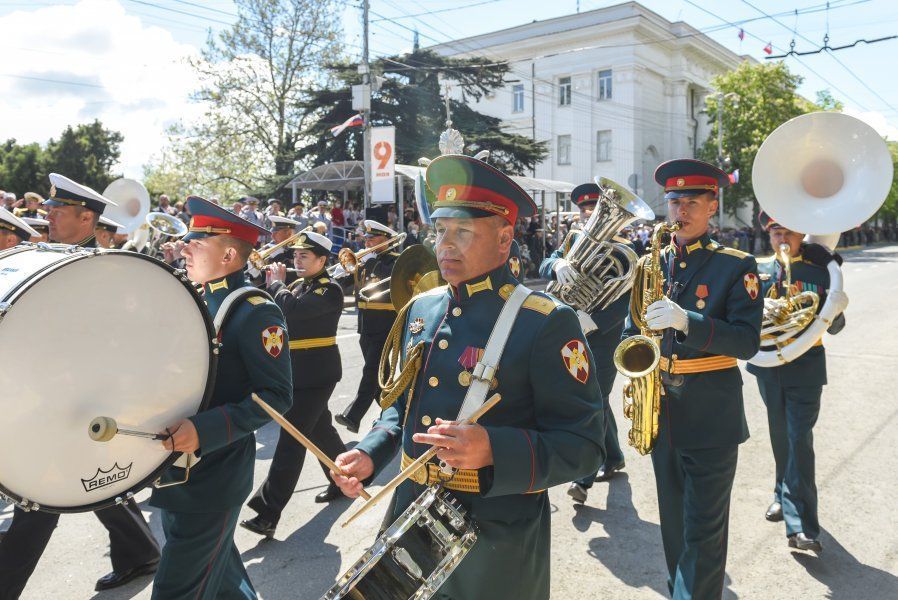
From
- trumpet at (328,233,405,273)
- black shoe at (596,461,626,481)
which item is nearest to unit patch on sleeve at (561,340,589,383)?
black shoe at (596,461,626,481)

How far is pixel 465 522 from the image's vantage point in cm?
210

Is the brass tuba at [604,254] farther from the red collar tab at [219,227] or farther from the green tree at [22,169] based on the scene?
the green tree at [22,169]

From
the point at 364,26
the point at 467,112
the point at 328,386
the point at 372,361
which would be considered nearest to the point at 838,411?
the point at 372,361

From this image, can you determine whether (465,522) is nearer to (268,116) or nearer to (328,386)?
(328,386)

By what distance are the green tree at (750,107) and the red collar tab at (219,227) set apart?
4243 cm

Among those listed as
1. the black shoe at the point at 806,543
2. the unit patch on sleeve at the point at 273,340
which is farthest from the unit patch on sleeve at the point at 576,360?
the black shoe at the point at 806,543

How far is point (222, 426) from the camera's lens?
288 cm

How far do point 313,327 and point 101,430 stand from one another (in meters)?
3.16

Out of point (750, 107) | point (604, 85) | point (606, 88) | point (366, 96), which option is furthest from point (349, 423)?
point (604, 85)

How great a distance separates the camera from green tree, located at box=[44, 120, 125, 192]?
30766 mm

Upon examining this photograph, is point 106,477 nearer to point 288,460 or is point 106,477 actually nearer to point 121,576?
point 121,576

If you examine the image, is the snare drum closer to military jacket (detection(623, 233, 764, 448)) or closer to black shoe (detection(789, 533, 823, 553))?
military jacket (detection(623, 233, 764, 448))

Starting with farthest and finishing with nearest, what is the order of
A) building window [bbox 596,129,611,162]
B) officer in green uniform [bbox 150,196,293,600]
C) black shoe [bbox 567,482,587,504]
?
1. building window [bbox 596,129,611,162]
2. black shoe [bbox 567,482,587,504]
3. officer in green uniform [bbox 150,196,293,600]

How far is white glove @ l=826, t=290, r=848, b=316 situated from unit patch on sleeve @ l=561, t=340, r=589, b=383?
11.2 feet
